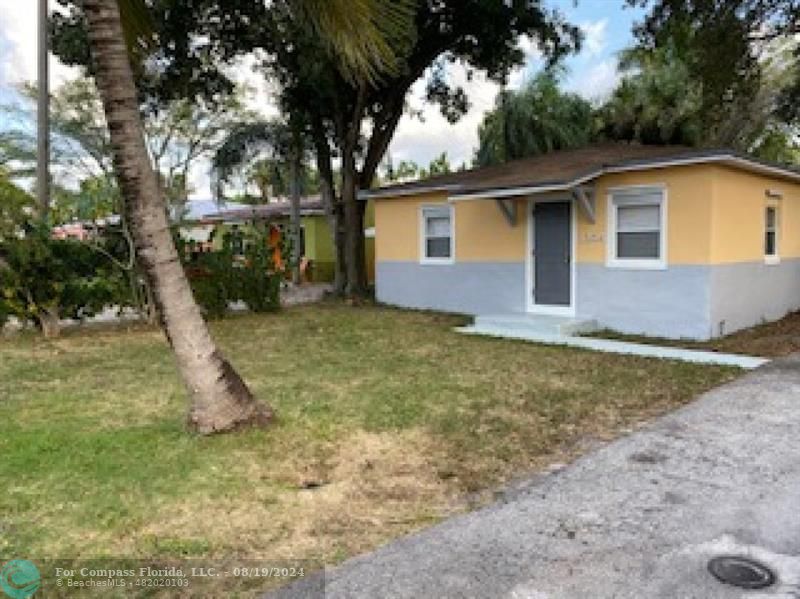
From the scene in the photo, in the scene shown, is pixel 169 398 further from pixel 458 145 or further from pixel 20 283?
pixel 458 145

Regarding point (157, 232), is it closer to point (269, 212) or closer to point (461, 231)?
point (461, 231)

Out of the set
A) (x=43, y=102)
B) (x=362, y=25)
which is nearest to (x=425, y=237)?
(x=43, y=102)

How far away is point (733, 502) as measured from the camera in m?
3.80

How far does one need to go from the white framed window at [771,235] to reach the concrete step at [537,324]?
3.45 metres

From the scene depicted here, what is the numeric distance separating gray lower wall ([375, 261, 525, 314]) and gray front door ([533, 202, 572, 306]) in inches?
14.8

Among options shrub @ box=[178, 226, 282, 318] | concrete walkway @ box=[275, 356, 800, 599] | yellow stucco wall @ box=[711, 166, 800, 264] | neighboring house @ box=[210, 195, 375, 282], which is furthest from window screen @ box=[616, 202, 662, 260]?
neighboring house @ box=[210, 195, 375, 282]

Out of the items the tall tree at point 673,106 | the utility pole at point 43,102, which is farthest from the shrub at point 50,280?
the tall tree at point 673,106

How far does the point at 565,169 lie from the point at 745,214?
A: 291cm

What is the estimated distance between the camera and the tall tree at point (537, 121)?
19.5 metres

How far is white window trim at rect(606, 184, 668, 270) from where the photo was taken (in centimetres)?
987

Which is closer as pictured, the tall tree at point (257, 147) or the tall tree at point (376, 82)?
the tall tree at point (376, 82)

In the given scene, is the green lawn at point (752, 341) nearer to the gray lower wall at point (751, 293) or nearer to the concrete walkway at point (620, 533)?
the gray lower wall at point (751, 293)

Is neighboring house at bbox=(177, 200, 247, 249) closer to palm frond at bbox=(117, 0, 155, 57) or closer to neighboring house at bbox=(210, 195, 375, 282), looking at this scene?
neighboring house at bbox=(210, 195, 375, 282)

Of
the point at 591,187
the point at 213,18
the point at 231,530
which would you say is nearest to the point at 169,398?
the point at 231,530
